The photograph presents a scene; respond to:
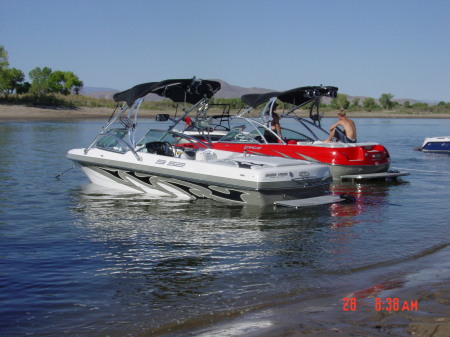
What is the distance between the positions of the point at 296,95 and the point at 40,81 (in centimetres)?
7074

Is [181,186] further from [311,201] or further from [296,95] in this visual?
[296,95]

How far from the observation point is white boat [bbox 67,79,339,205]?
1035 cm

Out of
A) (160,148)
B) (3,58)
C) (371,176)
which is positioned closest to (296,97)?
(371,176)

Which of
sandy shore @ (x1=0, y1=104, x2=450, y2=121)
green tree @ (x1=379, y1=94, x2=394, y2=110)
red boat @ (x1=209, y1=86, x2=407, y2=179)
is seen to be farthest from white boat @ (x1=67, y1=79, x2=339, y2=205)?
green tree @ (x1=379, y1=94, x2=394, y2=110)

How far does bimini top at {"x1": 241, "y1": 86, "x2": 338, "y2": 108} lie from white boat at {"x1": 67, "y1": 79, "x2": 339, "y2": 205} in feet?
8.76

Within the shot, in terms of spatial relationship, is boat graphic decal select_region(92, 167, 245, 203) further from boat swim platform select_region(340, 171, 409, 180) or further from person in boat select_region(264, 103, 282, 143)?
person in boat select_region(264, 103, 282, 143)

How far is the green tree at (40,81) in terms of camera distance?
2916 inches

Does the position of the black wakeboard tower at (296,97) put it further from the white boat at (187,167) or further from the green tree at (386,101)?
the green tree at (386,101)

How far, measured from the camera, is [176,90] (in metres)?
12.7

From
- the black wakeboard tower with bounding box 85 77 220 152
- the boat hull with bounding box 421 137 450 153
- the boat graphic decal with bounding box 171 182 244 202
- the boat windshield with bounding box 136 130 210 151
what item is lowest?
the boat graphic decal with bounding box 171 182 244 202

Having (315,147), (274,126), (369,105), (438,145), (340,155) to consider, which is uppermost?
(369,105)

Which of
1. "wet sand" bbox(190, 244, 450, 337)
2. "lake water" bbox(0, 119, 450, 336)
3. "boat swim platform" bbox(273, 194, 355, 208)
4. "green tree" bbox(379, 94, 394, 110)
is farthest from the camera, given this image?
"green tree" bbox(379, 94, 394, 110)

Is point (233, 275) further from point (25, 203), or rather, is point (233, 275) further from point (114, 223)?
point (25, 203)

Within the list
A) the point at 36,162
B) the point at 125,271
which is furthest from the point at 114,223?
the point at 36,162
